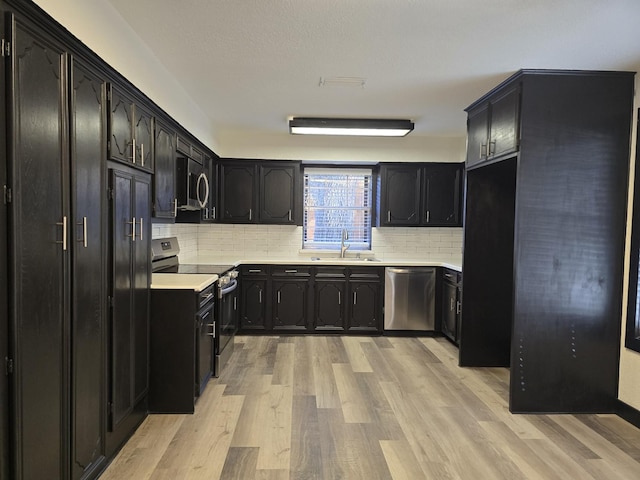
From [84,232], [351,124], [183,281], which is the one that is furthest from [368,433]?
[351,124]

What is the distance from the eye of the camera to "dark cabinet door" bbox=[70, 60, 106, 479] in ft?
5.89

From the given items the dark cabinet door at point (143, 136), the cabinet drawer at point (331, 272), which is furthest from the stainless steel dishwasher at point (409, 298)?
the dark cabinet door at point (143, 136)

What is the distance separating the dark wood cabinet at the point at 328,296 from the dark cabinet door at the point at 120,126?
2.85m

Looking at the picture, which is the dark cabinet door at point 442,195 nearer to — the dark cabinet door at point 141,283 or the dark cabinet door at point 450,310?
the dark cabinet door at point 450,310

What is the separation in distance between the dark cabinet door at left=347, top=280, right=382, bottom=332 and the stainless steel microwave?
2.04m

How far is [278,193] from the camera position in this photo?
507 centimetres

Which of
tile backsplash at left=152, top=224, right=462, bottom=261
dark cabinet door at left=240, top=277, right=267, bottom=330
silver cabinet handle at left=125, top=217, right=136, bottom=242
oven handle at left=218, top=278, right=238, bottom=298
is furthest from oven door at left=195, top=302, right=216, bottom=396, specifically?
tile backsplash at left=152, top=224, right=462, bottom=261

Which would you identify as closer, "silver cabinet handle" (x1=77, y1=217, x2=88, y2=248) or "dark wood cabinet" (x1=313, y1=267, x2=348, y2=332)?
"silver cabinet handle" (x1=77, y1=217, x2=88, y2=248)

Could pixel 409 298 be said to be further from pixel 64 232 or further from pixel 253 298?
pixel 64 232

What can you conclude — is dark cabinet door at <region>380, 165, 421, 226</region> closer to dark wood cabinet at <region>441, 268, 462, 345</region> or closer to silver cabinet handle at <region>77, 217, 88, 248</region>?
dark wood cabinet at <region>441, 268, 462, 345</region>

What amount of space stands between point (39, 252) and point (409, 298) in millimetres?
4005

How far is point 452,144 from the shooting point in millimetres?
5234

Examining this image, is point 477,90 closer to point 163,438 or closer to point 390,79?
point 390,79

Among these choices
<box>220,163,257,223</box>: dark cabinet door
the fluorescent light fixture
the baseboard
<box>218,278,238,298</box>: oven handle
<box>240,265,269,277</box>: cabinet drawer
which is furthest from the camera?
<box>220,163,257,223</box>: dark cabinet door
